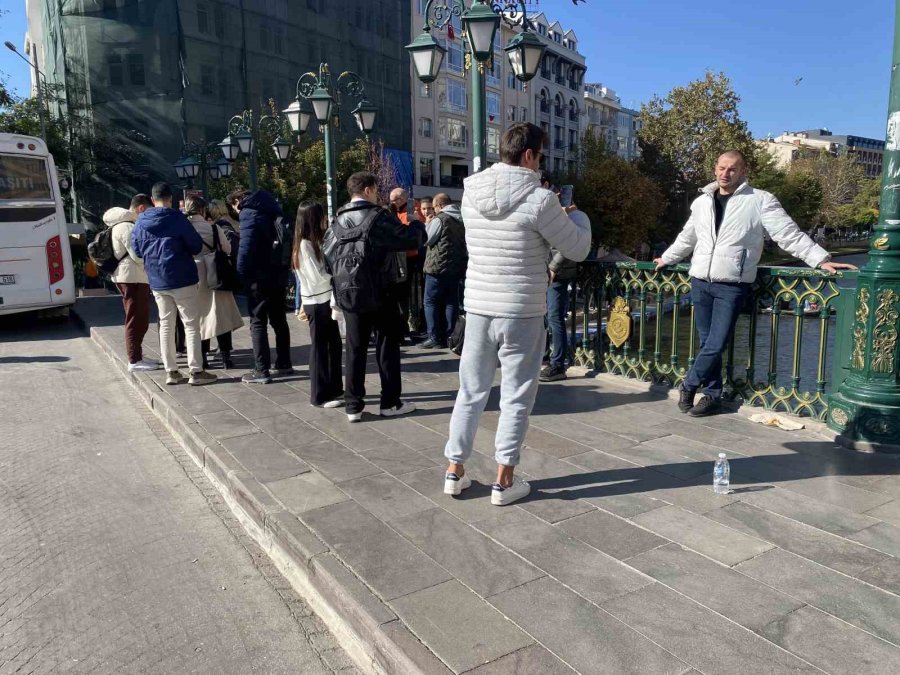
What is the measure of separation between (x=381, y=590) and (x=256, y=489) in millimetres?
1513

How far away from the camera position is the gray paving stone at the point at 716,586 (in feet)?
9.30

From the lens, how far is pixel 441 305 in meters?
8.81

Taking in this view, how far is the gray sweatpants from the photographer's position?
12.6 ft

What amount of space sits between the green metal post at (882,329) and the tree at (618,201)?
135ft

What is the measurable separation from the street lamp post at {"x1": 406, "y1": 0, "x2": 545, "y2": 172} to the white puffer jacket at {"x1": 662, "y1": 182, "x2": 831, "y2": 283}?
8.83 feet

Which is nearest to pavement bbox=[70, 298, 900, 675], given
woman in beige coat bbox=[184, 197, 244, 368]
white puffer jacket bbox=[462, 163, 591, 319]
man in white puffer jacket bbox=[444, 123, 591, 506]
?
man in white puffer jacket bbox=[444, 123, 591, 506]

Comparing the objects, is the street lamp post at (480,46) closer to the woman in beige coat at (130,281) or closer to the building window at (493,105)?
the woman in beige coat at (130,281)

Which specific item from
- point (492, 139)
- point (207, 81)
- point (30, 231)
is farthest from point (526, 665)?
point (492, 139)

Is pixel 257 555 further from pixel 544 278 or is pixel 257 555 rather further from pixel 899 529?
pixel 899 529

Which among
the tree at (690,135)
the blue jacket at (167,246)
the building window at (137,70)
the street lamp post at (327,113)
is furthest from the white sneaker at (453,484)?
the tree at (690,135)

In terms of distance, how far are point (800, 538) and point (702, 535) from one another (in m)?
0.46

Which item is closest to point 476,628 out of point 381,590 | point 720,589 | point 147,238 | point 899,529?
point 381,590

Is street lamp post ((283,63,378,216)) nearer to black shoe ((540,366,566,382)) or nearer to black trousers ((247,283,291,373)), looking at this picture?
black trousers ((247,283,291,373))

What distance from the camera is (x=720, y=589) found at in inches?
119
